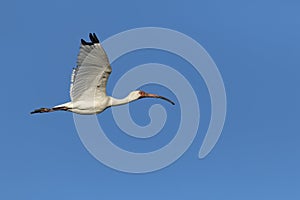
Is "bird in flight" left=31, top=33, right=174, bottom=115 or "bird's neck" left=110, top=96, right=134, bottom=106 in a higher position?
"bird's neck" left=110, top=96, right=134, bottom=106

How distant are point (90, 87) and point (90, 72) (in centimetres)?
113

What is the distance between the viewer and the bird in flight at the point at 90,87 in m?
46.6

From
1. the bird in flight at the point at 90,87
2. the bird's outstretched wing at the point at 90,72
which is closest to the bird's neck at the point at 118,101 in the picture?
the bird in flight at the point at 90,87

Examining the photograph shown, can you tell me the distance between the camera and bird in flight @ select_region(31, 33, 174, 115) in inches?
1836

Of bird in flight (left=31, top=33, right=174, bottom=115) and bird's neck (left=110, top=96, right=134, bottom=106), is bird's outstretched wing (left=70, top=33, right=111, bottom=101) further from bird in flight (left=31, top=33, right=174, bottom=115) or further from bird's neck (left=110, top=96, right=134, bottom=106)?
bird's neck (left=110, top=96, right=134, bottom=106)

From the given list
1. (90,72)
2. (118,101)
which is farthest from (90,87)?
(118,101)

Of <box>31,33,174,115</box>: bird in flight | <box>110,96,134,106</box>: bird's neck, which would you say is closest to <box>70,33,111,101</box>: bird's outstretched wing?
<box>31,33,174,115</box>: bird in flight

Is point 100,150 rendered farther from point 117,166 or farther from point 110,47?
point 110,47

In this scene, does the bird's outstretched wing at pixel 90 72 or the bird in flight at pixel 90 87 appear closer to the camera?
the bird's outstretched wing at pixel 90 72

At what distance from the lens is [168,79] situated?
5388 cm

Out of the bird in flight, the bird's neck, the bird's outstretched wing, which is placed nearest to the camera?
the bird's outstretched wing

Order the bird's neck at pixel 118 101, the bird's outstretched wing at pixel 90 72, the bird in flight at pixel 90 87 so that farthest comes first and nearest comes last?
the bird's neck at pixel 118 101 → the bird in flight at pixel 90 87 → the bird's outstretched wing at pixel 90 72

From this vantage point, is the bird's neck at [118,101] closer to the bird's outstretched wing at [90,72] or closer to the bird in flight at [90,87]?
Answer: the bird in flight at [90,87]

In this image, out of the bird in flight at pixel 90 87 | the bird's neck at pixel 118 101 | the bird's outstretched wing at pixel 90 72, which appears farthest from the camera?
the bird's neck at pixel 118 101
